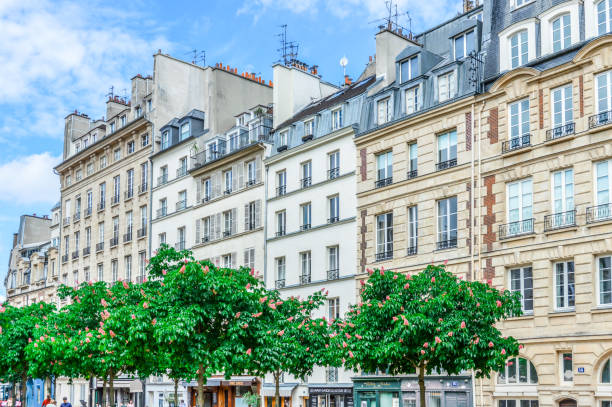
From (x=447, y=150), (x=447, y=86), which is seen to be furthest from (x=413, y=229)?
(x=447, y=86)

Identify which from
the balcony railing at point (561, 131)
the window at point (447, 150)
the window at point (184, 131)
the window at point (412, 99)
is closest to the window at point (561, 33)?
the balcony railing at point (561, 131)

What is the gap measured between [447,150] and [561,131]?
18.5 ft

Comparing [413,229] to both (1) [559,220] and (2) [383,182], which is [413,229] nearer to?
(2) [383,182]

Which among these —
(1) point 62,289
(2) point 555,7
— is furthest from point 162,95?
(2) point 555,7

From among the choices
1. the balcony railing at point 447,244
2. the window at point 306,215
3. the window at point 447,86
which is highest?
the window at point 447,86

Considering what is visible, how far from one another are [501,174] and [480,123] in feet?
7.41

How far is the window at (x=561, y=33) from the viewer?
99.8ft

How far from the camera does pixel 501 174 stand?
104ft

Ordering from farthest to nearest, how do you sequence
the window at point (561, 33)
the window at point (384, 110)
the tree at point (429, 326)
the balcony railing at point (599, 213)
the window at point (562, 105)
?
1. the window at point (384, 110)
2. the window at point (561, 33)
3. the window at point (562, 105)
4. the balcony railing at point (599, 213)
5. the tree at point (429, 326)

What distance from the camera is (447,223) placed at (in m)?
34.0

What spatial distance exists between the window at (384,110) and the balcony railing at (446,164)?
3820 millimetres

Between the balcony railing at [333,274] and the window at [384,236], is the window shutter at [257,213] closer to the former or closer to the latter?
the balcony railing at [333,274]

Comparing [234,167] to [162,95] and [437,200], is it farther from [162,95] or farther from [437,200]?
[437,200]

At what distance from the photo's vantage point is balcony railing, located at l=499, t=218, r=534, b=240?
30469mm
